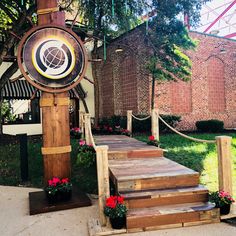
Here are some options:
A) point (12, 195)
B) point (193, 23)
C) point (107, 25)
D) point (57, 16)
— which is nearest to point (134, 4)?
point (107, 25)

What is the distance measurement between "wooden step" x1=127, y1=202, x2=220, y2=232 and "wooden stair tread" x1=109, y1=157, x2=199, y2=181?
61 centimetres

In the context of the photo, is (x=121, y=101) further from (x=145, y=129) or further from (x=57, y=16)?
(x=57, y=16)

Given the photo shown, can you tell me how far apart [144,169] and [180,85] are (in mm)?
11043

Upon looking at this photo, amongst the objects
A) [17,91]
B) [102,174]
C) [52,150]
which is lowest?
[102,174]

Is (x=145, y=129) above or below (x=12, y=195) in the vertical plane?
→ above

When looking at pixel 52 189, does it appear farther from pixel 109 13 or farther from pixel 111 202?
pixel 109 13

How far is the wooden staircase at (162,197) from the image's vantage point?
3.61m

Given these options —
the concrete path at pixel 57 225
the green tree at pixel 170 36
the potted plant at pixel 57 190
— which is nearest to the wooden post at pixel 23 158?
the concrete path at pixel 57 225

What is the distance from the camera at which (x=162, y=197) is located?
395 cm

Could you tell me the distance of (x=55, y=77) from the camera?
470 cm

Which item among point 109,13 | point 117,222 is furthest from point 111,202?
point 109,13

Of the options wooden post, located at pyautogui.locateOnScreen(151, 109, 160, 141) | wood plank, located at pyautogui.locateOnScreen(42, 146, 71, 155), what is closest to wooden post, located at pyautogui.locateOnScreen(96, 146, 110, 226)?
wood plank, located at pyautogui.locateOnScreen(42, 146, 71, 155)

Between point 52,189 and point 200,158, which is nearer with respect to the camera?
point 52,189

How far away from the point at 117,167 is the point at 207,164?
→ 111 inches
